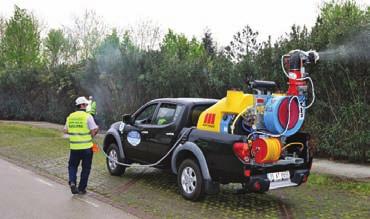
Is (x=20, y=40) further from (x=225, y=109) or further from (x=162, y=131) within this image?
(x=225, y=109)

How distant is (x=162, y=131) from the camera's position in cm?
921

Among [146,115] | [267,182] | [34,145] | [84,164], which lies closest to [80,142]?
[84,164]

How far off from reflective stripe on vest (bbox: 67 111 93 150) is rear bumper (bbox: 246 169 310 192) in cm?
331

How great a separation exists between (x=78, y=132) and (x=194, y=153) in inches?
91.5

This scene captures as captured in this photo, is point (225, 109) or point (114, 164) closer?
point (225, 109)

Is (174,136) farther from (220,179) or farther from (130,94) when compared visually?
(130,94)

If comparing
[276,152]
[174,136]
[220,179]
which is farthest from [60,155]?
[276,152]

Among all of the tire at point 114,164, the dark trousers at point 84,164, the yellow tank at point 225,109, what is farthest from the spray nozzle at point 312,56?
the tire at point 114,164

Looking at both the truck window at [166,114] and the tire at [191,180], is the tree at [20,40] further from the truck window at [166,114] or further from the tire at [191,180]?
the tire at [191,180]

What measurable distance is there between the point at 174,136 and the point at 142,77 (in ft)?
38.9

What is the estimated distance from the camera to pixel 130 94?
21750mm

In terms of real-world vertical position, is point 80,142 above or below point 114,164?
above

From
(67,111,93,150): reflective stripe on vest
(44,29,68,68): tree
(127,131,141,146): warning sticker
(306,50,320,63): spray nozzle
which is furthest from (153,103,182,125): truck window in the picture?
(44,29,68,68): tree

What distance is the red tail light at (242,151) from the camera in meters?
7.25
